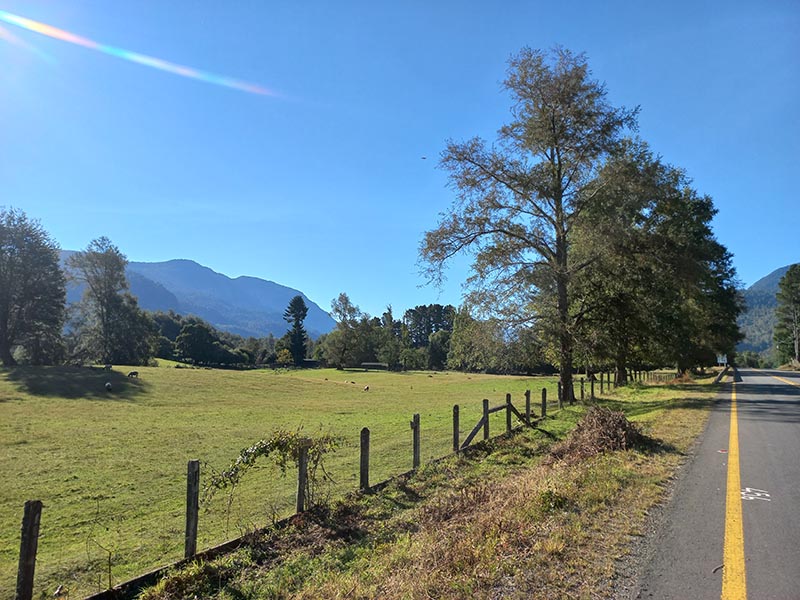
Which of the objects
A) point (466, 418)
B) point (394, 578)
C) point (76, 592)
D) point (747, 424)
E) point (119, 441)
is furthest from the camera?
point (466, 418)

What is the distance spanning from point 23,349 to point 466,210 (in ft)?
209

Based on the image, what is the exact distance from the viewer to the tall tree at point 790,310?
9481 cm

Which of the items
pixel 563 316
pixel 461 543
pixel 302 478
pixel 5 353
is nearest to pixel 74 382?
Answer: pixel 5 353

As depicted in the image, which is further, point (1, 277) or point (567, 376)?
point (1, 277)

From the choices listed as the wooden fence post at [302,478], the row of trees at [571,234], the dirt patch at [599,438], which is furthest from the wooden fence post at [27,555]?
the row of trees at [571,234]

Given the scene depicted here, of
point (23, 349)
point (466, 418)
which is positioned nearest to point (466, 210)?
point (466, 418)

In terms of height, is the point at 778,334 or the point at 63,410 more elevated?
the point at 778,334

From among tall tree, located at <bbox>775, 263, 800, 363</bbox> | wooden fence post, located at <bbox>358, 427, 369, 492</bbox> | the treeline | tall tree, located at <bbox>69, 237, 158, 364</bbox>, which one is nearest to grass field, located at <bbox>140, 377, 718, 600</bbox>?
wooden fence post, located at <bbox>358, 427, 369, 492</bbox>

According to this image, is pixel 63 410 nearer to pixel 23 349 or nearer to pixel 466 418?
pixel 466 418

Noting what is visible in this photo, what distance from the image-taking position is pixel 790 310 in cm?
9738

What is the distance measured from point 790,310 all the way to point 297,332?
111m

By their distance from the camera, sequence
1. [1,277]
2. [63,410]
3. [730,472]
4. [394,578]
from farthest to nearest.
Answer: [1,277], [63,410], [730,472], [394,578]

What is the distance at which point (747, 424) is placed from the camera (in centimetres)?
1394

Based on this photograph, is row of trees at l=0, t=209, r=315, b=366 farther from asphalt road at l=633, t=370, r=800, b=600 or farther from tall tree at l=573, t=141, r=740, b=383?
asphalt road at l=633, t=370, r=800, b=600
